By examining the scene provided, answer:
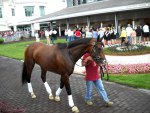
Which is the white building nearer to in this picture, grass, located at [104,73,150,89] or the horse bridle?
grass, located at [104,73,150,89]

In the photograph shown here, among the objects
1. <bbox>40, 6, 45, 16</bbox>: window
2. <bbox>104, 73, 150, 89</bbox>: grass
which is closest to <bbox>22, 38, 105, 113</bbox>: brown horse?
<bbox>104, 73, 150, 89</bbox>: grass

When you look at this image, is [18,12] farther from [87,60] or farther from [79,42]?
[87,60]

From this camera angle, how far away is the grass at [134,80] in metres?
9.79

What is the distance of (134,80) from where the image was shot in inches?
413

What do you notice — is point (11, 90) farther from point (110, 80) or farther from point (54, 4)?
point (54, 4)

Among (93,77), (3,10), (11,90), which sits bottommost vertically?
(11,90)

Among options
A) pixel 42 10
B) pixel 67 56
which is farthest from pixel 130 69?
pixel 42 10

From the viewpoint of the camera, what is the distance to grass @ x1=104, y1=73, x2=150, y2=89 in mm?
9789

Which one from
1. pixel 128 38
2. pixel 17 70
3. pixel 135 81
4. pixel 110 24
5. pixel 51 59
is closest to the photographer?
pixel 51 59

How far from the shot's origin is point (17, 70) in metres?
15.2

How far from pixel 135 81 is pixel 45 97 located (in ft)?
11.2

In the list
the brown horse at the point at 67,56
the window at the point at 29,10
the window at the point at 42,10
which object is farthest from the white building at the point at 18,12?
the brown horse at the point at 67,56

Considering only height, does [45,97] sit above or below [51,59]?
below

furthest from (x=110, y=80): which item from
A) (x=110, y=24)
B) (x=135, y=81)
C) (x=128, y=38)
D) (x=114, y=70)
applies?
(x=110, y=24)
